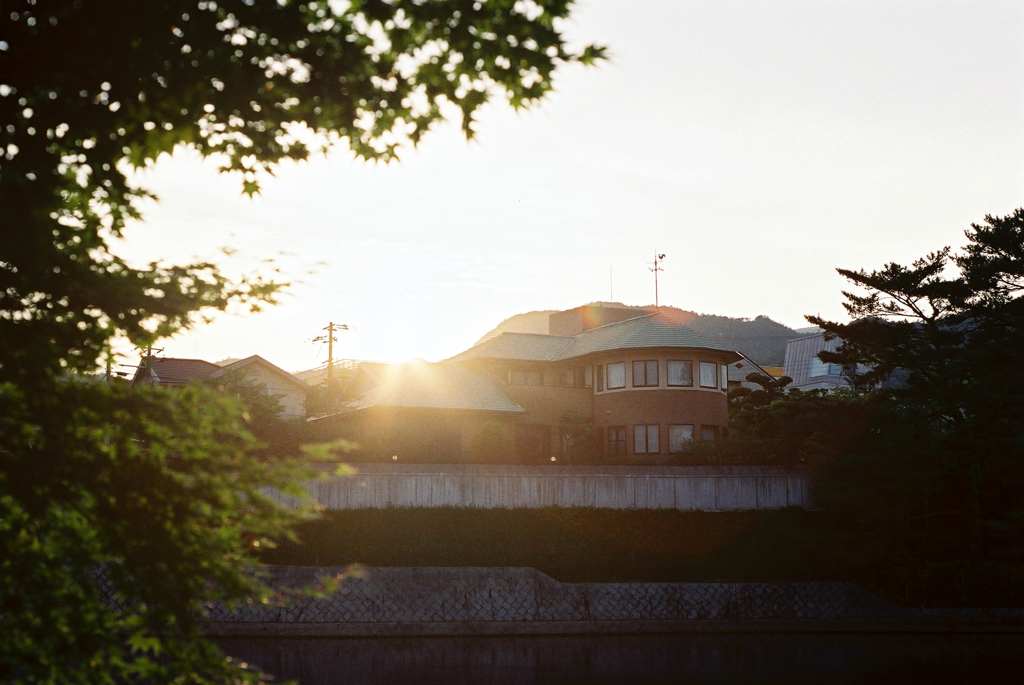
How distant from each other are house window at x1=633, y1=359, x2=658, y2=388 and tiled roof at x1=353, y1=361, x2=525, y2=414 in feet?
20.9

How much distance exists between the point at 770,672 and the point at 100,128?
21.8 m

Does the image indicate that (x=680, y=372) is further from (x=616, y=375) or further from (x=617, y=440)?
(x=617, y=440)

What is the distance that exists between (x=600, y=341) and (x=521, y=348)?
548cm

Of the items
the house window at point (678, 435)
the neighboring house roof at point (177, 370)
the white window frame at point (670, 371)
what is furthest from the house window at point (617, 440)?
the neighboring house roof at point (177, 370)

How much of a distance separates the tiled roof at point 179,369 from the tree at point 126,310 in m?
60.1

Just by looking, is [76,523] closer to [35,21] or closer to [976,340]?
[35,21]

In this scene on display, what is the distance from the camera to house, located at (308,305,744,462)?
176ft

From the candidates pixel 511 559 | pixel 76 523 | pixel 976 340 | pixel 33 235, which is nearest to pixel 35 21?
pixel 33 235

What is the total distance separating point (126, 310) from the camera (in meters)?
9.51

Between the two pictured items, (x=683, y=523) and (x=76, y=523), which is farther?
(x=683, y=523)

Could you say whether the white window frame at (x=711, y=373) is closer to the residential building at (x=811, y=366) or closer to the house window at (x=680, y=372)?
the house window at (x=680, y=372)

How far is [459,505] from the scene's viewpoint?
40.9 meters

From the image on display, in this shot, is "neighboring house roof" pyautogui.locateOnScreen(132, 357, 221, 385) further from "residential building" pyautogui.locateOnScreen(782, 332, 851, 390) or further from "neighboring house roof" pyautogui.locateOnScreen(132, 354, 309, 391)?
"residential building" pyautogui.locateOnScreen(782, 332, 851, 390)

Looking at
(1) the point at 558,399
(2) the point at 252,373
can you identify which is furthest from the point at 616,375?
→ (2) the point at 252,373
